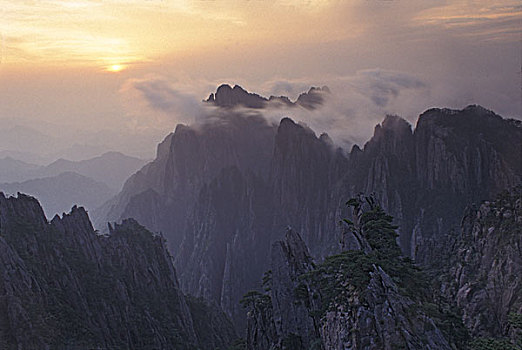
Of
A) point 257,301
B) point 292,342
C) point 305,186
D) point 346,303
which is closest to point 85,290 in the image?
point 257,301

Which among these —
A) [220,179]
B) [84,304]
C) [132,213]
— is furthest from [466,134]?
[132,213]

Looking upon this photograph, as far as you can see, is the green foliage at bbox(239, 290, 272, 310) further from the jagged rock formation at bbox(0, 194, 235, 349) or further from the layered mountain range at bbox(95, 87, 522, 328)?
the layered mountain range at bbox(95, 87, 522, 328)

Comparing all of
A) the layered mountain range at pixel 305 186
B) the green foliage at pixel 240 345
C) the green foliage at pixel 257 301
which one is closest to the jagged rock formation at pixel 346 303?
the green foliage at pixel 257 301

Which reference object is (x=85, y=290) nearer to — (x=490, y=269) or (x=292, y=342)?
(x=292, y=342)

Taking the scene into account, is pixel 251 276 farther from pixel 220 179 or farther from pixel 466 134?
pixel 466 134

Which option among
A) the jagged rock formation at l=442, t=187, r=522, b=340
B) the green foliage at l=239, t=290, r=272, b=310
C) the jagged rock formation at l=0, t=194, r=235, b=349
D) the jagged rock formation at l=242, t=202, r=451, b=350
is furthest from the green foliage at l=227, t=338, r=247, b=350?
the jagged rock formation at l=442, t=187, r=522, b=340

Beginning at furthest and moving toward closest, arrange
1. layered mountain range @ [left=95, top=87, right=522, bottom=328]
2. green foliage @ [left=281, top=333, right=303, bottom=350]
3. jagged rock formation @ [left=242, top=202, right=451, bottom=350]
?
layered mountain range @ [left=95, top=87, right=522, bottom=328]
green foliage @ [left=281, top=333, right=303, bottom=350]
jagged rock formation @ [left=242, top=202, right=451, bottom=350]
